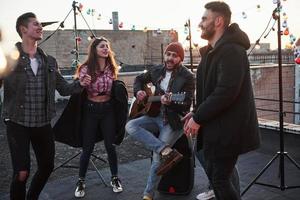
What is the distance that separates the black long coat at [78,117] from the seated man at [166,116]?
234 millimetres

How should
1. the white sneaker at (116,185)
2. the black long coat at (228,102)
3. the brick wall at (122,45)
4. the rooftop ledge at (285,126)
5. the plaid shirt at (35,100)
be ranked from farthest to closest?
1. the brick wall at (122,45)
2. the rooftop ledge at (285,126)
3. the white sneaker at (116,185)
4. the plaid shirt at (35,100)
5. the black long coat at (228,102)

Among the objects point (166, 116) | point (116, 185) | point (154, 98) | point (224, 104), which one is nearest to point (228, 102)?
point (224, 104)

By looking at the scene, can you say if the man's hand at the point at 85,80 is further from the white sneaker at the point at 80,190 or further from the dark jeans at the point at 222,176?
the dark jeans at the point at 222,176

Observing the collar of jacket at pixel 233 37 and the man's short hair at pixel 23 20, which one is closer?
the collar of jacket at pixel 233 37

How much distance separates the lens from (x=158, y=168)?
402 cm

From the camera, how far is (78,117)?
15.0ft

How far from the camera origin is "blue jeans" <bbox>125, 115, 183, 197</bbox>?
4074mm

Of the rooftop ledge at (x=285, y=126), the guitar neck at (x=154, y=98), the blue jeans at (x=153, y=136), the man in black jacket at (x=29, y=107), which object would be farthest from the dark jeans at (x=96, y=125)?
the rooftop ledge at (x=285, y=126)

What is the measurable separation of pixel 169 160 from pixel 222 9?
1.77 m

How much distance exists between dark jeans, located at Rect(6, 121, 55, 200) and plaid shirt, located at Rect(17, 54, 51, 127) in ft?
0.24

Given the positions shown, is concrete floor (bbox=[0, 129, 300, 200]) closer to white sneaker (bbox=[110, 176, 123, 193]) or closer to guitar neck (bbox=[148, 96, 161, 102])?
white sneaker (bbox=[110, 176, 123, 193])

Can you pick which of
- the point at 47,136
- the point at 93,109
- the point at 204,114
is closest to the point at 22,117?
the point at 47,136

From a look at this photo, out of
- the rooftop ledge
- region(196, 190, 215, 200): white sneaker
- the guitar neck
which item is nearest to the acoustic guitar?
the guitar neck

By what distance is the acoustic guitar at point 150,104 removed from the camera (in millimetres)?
4078
